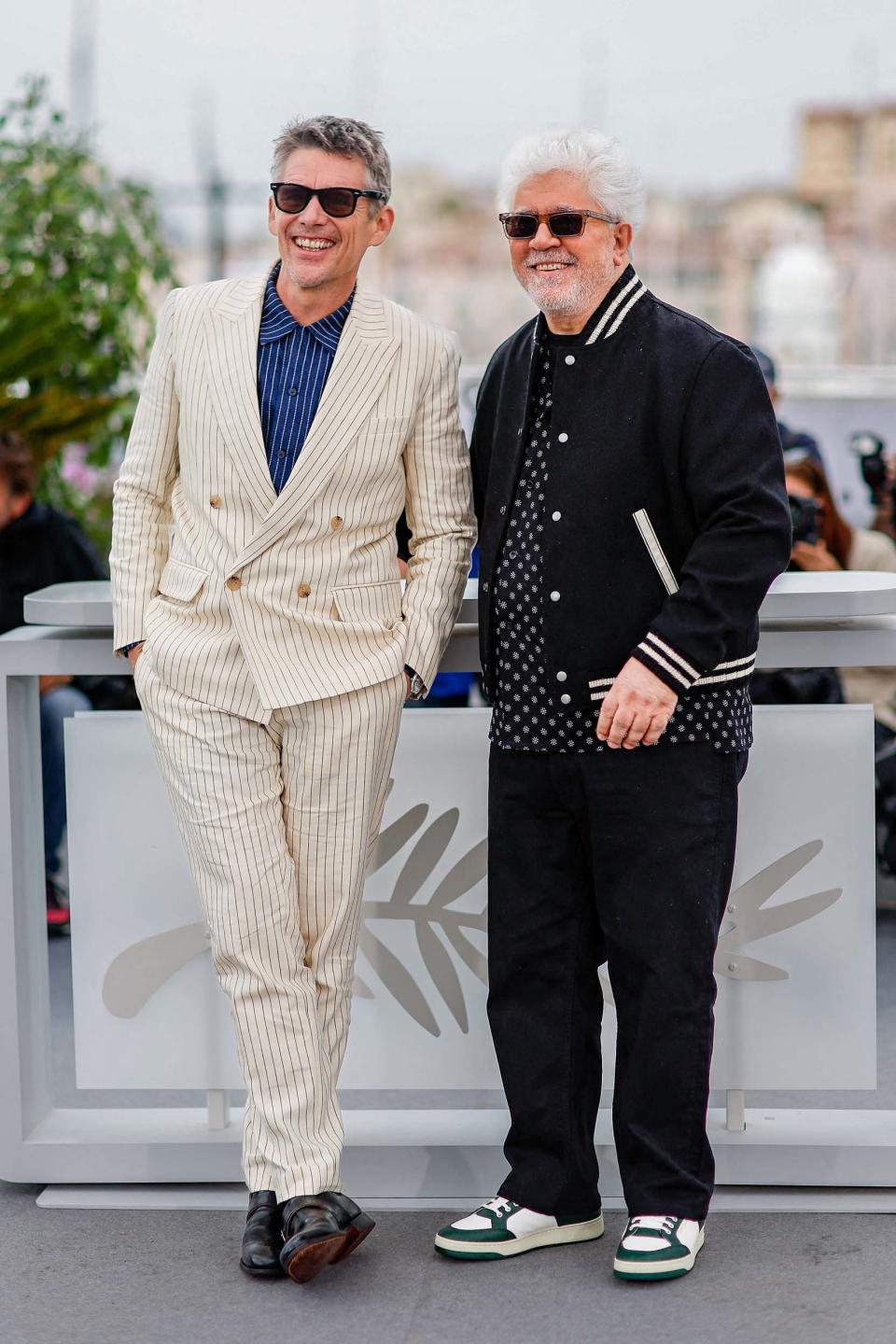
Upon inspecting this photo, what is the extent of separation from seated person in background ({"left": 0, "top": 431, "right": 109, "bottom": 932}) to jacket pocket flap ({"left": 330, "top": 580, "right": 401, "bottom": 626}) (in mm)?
2287

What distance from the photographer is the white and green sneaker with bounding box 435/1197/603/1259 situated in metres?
2.42

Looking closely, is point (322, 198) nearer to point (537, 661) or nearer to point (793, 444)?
point (537, 661)

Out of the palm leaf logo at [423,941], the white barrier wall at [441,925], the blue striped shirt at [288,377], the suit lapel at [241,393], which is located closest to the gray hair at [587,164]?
the blue striped shirt at [288,377]

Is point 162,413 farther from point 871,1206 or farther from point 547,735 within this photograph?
point 871,1206

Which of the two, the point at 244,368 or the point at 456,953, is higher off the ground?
the point at 244,368

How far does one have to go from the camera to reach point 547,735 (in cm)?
233

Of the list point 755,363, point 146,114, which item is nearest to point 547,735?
point 755,363

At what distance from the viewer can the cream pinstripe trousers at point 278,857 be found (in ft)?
7.61

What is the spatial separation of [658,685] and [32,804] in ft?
3.77

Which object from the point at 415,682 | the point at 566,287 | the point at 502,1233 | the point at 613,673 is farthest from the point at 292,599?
the point at 502,1233

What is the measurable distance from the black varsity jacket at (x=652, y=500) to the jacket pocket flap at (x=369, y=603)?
141mm

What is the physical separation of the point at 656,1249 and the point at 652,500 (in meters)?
1.09

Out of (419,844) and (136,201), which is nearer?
(419,844)

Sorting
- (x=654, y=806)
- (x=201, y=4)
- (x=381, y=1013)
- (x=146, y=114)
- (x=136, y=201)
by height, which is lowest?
(x=381, y=1013)
